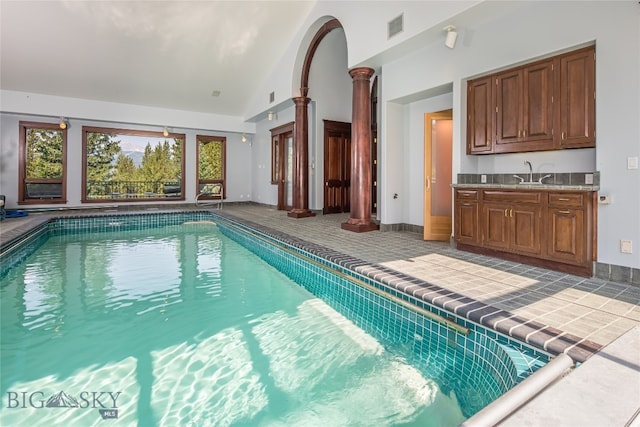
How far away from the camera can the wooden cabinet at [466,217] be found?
4.36 meters

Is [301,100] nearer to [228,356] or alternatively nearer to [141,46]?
[141,46]

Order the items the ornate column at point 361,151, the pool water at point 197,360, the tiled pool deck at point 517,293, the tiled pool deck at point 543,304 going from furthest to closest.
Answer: the ornate column at point 361,151, the tiled pool deck at point 517,293, the pool water at point 197,360, the tiled pool deck at point 543,304

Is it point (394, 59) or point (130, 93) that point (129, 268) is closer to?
point (394, 59)

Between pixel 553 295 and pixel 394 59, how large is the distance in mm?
4299

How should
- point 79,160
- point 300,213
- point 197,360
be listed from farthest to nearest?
point 79,160 → point 300,213 → point 197,360

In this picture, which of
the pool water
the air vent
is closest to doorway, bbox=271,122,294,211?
the air vent

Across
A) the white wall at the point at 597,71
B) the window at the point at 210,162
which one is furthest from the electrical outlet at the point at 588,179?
the window at the point at 210,162

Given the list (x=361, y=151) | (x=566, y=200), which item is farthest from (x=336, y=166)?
(x=566, y=200)

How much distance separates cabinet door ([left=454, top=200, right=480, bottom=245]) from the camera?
437 centimetres

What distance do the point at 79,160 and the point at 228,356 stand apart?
10.0 meters

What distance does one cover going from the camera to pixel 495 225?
412 centimetres

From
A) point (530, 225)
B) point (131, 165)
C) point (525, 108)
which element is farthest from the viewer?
point (131, 165)

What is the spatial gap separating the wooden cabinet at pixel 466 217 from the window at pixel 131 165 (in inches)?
363

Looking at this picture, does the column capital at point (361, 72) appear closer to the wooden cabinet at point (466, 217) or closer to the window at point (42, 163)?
the wooden cabinet at point (466, 217)
